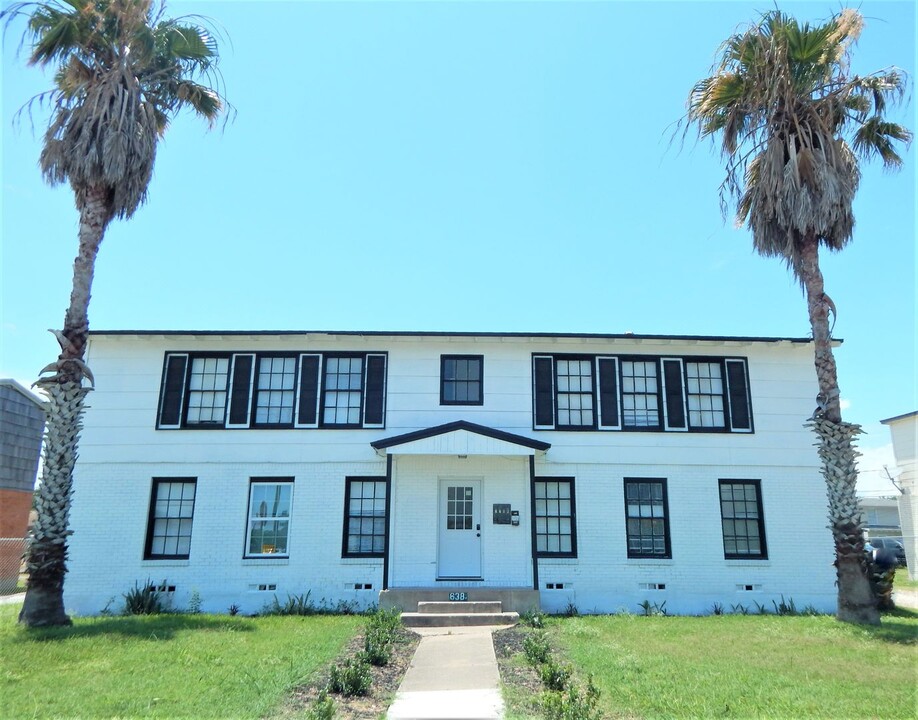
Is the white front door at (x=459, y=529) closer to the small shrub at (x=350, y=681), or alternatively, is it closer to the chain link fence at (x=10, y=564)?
the small shrub at (x=350, y=681)

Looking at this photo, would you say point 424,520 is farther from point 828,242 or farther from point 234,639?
point 828,242

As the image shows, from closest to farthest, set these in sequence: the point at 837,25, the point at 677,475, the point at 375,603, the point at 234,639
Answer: the point at 234,639 → the point at 837,25 → the point at 375,603 → the point at 677,475

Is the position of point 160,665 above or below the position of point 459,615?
below

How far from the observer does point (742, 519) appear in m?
15.0

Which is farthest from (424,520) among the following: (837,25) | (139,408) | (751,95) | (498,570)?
(837,25)

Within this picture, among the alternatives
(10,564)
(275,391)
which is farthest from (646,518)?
(10,564)

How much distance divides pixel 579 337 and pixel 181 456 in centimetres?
970

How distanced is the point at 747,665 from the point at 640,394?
25.7 ft

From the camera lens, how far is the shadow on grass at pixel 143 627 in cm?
1010

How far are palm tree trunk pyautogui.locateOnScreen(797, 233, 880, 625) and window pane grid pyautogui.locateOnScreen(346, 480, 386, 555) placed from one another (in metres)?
9.03

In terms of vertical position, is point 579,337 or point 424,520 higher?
point 579,337

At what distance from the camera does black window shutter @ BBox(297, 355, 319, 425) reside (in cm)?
1534

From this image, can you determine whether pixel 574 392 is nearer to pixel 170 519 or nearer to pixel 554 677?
pixel 554 677

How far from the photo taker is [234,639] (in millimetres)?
10188
